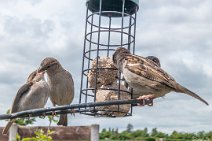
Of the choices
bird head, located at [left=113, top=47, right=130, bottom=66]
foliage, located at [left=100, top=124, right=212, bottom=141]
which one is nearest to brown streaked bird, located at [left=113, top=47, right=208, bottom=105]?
bird head, located at [left=113, top=47, right=130, bottom=66]

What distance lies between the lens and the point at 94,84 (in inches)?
177

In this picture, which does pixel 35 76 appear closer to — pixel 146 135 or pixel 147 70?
pixel 147 70

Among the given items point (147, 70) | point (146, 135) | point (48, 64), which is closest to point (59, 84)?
point (48, 64)

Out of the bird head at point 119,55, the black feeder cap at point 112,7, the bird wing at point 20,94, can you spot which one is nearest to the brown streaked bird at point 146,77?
the bird head at point 119,55

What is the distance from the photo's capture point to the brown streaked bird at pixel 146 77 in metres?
3.54

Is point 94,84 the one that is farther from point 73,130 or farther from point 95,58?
point 73,130

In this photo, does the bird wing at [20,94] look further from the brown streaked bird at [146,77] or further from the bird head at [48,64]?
the brown streaked bird at [146,77]

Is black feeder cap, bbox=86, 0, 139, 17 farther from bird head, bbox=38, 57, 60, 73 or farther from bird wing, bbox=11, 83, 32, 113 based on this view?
bird wing, bbox=11, 83, 32, 113

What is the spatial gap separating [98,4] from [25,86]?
1.01 meters

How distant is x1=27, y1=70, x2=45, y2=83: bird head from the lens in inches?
186

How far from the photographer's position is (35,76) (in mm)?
4754

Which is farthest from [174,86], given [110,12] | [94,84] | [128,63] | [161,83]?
[110,12]

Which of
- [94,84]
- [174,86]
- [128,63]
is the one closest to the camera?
[174,86]

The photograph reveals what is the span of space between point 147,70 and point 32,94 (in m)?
1.35
